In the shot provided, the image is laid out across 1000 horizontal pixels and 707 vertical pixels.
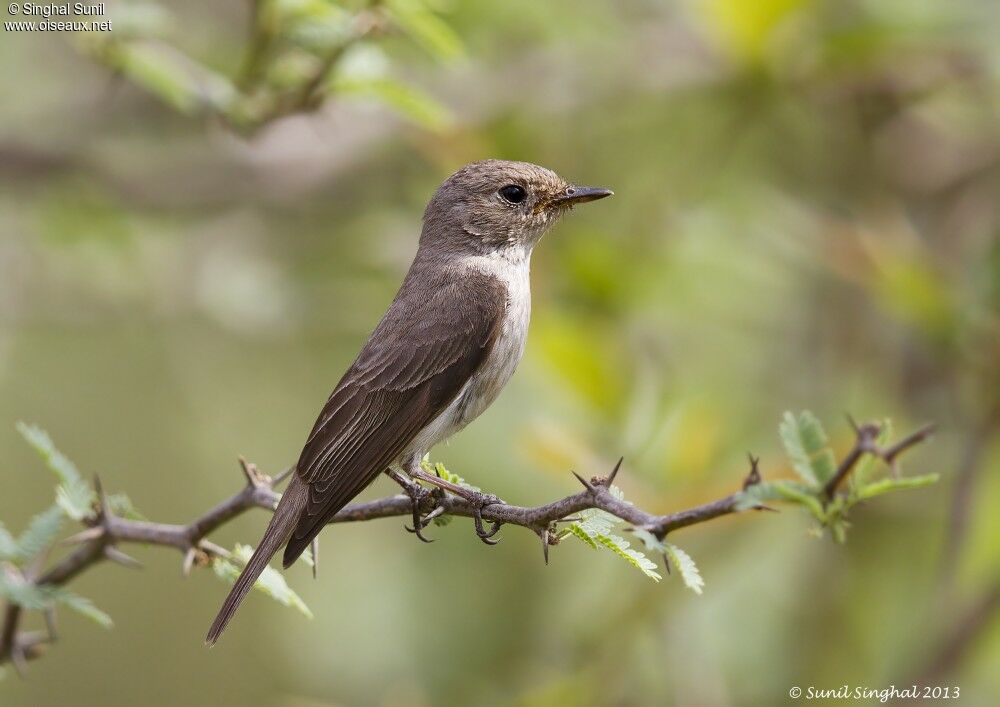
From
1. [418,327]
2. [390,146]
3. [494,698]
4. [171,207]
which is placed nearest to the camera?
[418,327]

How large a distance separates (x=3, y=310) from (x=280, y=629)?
1965 mm

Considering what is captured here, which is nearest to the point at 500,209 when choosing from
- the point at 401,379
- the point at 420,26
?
the point at 401,379

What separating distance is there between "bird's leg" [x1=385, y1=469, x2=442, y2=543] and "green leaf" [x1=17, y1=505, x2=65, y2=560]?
2.83ft

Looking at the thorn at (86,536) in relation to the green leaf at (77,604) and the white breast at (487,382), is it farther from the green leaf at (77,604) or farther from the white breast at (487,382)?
the white breast at (487,382)

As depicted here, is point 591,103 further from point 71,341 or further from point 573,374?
point 71,341

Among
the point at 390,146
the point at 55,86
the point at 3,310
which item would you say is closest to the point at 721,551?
the point at 390,146

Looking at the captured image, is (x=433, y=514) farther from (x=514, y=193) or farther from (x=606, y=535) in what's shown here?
(x=514, y=193)

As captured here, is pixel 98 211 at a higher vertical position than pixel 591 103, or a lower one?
lower

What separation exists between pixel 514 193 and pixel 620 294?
751 millimetres

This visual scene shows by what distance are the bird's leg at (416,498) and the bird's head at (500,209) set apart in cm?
110

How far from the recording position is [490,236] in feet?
16.0

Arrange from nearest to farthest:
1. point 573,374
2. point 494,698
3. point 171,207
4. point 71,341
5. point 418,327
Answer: point 418,327 → point 573,374 → point 494,698 → point 171,207 → point 71,341

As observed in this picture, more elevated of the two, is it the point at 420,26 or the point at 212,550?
the point at 420,26

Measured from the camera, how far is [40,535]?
299cm
